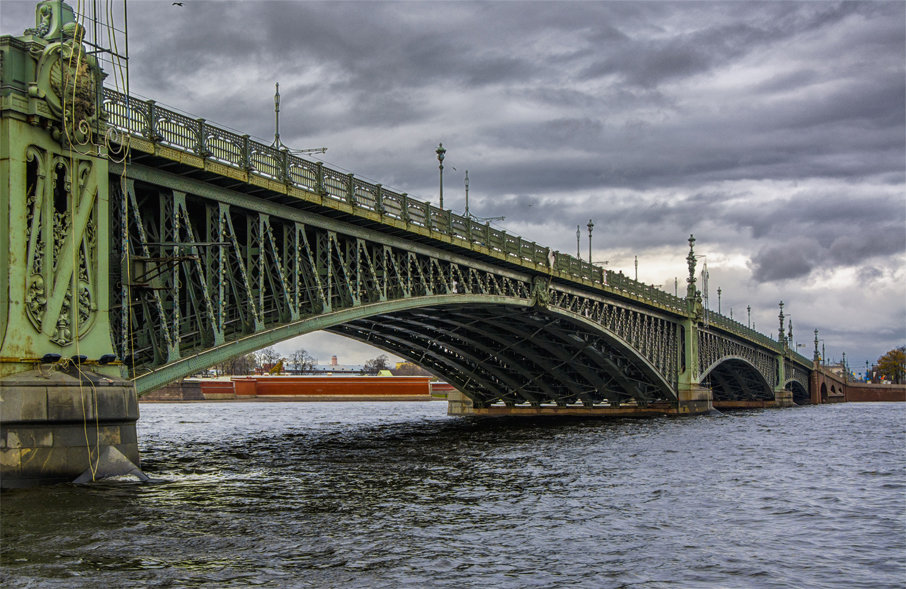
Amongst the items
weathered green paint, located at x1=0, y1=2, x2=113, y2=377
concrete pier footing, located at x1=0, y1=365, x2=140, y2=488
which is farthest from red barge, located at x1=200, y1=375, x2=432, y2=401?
concrete pier footing, located at x1=0, y1=365, x2=140, y2=488

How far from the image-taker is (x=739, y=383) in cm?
11306

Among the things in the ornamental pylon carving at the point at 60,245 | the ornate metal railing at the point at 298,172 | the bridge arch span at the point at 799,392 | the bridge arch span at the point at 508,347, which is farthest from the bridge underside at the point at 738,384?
the ornamental pylon carving at the point at 60,245

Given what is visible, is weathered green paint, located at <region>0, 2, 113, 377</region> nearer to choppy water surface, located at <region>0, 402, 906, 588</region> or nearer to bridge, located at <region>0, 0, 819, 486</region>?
bridge, located at <region>0, 0, 819, 486</region>

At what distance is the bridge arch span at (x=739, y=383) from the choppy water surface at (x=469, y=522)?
70485 millimetres

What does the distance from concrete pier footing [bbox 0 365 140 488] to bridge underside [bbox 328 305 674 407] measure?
24572mm

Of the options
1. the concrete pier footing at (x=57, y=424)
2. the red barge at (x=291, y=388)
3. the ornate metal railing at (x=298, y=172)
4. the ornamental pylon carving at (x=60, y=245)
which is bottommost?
the red barge at (x=291, y=388)

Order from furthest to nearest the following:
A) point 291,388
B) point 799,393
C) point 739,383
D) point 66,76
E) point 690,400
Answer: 1. point 799,393
2. point 291,388
3. point 739,383
4. point 690,400
5. point 66,76

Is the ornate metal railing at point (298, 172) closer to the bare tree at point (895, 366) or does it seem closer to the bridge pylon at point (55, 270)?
the bridge pylon at point (55, 270)

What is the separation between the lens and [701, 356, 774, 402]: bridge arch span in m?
106

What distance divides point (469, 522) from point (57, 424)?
30.9 ft

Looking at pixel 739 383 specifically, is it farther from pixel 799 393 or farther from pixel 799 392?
pixel 799 393

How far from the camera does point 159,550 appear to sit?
15281mm

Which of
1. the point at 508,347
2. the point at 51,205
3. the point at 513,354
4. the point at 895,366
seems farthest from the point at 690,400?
the point at 895,366

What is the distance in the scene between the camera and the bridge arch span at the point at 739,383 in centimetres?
10581
